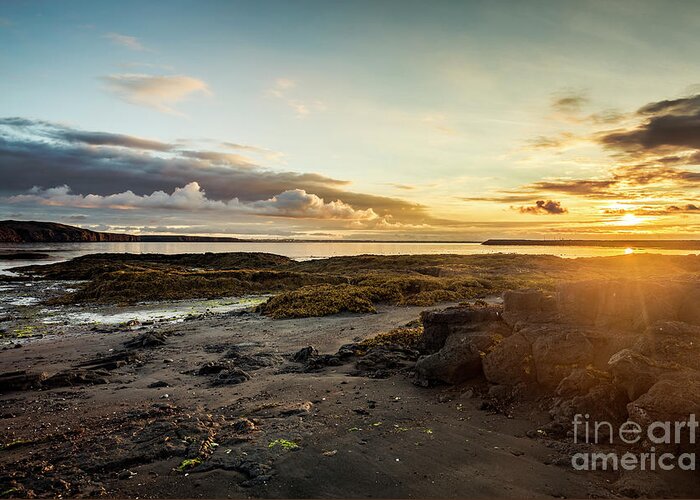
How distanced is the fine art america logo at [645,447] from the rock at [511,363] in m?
2.48

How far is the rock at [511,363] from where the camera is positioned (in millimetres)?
10641

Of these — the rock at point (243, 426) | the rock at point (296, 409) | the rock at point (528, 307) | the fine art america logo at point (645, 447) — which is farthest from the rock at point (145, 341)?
the fine art america logo at point (645, 447)

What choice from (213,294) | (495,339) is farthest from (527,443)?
(213,294)

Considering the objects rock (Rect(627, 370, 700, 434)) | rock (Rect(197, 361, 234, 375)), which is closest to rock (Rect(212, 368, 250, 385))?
rock (Rect(197, 361, 234, 375))

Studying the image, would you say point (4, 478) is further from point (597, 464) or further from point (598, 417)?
point (598, 417)

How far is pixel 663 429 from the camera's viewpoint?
24.1 ft

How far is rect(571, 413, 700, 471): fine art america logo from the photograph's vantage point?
279 inches

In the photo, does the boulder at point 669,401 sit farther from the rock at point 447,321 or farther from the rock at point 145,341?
the rock at point 145,341

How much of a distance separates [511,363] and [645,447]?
348cm

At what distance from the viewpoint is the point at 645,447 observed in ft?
24.7

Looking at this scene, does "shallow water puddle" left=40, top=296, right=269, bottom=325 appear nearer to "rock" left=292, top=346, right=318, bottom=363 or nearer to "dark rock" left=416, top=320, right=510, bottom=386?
"rock" left=292, top=346, right=318, bottom=363

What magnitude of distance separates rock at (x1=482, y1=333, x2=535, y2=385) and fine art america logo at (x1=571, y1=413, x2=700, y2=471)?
2483 millimetres

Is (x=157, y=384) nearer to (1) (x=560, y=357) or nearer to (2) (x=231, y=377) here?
(2) (x=231, y=377)

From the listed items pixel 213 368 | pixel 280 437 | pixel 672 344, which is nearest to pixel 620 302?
pixel 672 344
